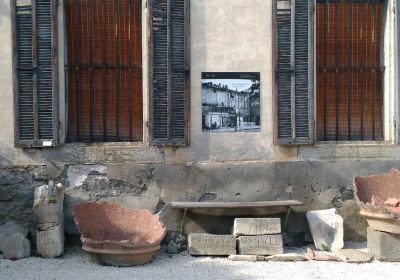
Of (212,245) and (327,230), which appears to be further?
(327,230)

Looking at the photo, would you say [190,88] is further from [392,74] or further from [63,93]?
[392,74]

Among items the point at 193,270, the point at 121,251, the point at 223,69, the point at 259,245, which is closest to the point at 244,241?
the point at 259,245

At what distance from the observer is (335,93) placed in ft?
24.7

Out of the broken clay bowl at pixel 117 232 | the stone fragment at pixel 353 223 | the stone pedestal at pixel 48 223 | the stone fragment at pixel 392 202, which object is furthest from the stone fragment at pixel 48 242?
the stone fragment at pixel 392 202

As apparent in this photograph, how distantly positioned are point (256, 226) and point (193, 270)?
1.05 metres

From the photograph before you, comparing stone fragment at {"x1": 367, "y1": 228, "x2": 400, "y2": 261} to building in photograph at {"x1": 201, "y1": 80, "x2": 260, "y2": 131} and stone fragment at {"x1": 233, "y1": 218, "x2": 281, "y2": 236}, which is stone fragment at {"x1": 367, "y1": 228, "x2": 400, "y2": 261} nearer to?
stone fragment at {"x1": 233, "y1": 218, "x2": 281, "y2": 236}

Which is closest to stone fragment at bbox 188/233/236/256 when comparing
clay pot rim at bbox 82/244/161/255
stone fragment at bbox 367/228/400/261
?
clay pot rim at bbox 82/244/161/255

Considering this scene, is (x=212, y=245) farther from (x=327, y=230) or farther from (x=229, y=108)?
(x=229, y=108)

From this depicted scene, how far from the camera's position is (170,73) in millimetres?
7074

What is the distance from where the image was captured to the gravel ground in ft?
19.4

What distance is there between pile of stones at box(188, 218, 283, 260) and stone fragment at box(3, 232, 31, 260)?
1.91 metres

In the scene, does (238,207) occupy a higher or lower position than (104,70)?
lower

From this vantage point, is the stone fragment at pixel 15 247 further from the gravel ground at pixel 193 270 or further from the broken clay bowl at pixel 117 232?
the broken clay bowl at pixel 117 232

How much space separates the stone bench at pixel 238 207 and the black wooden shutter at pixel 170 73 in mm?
783
